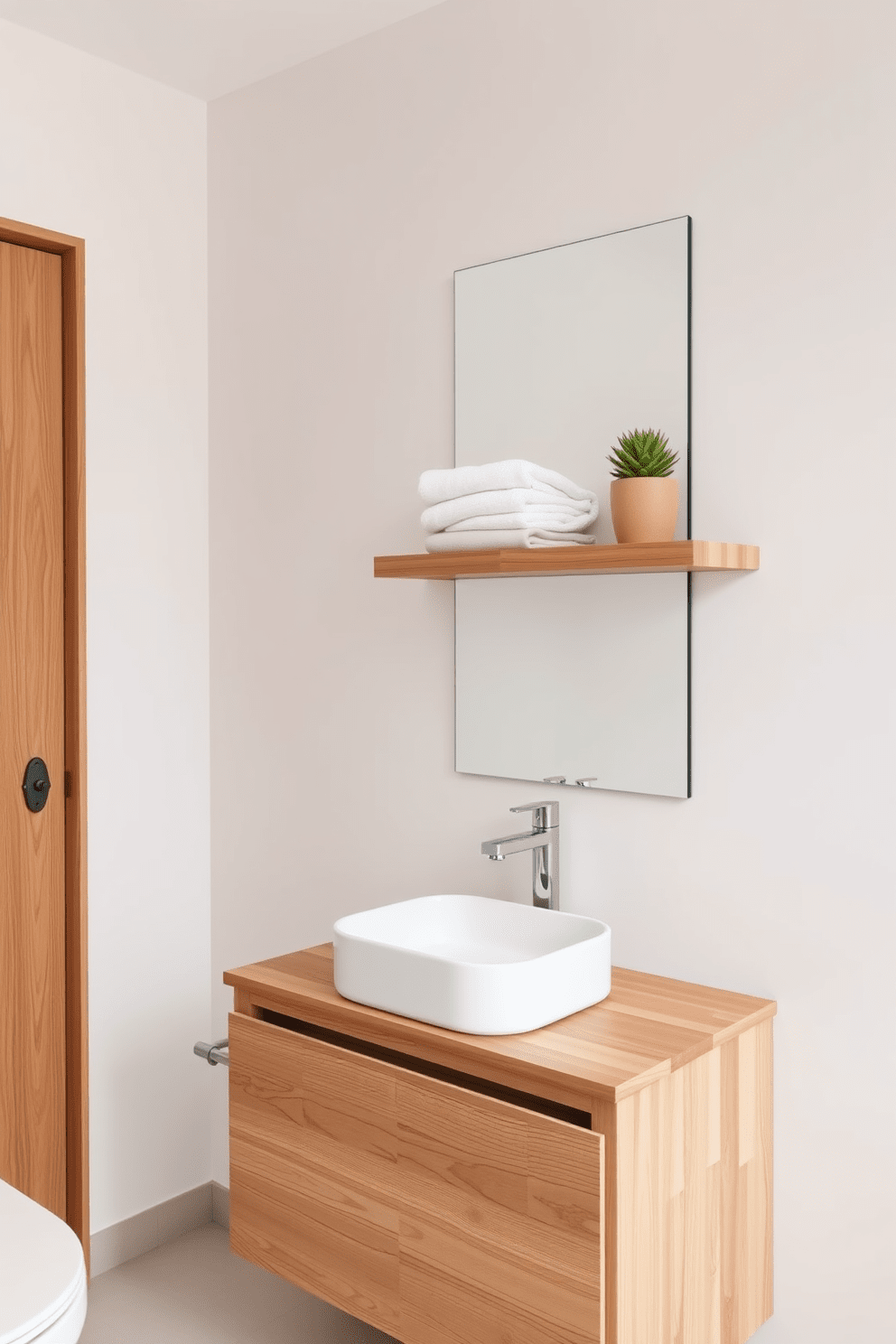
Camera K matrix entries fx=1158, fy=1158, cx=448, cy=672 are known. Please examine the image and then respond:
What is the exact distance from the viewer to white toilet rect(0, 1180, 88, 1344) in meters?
1.37

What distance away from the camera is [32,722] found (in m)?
2.26

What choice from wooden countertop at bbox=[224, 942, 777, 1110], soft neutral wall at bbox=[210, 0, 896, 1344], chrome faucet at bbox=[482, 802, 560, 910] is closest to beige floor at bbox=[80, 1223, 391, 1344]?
soft neutral wall at bbox=[210, 0, 896, 1344]

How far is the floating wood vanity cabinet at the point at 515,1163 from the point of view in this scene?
1.39 metres

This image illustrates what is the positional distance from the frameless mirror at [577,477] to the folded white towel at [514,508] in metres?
0.08

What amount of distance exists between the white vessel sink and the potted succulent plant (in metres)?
0.57

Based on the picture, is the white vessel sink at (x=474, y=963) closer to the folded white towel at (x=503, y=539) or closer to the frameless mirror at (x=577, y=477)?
the frameless mirror at (x=577, y=477)

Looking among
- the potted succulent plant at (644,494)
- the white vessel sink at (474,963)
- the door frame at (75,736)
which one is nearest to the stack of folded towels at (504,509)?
the potted succulent plant at (644,494)

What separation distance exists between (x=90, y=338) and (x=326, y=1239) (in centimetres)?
170

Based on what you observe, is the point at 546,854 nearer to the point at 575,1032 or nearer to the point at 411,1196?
the point at 575,1032

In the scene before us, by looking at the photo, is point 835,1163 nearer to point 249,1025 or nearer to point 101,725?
point 249,1025

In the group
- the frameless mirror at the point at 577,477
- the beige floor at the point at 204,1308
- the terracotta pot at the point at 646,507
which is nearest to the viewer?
the terracotta pot at the point at 646,507

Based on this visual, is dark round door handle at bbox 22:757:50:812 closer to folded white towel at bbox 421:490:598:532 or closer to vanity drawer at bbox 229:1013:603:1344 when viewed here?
vanity drawer at bbox 229:1013:603:1344

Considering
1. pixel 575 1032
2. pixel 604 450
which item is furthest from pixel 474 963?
pixel 604 450

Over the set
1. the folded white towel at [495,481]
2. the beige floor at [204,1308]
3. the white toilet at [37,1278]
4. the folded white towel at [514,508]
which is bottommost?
the beige floor at [204,1308]
